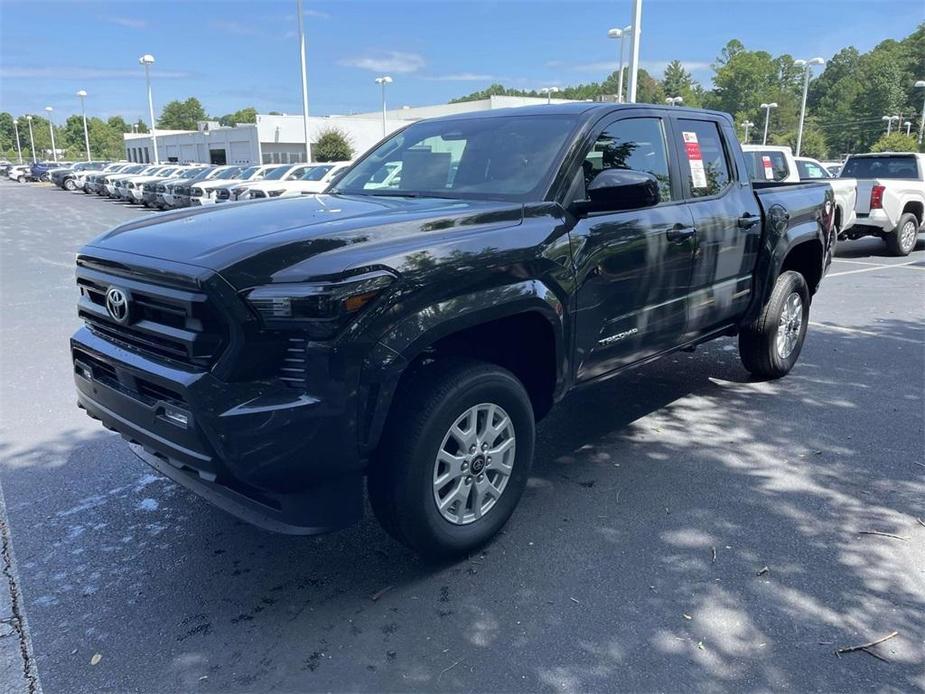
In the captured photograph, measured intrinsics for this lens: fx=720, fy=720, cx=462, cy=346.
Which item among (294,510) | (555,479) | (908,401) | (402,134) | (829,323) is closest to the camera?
(294,510)

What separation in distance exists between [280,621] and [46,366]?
14.4ft

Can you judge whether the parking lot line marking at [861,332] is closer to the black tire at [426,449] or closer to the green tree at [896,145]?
the black tire at [426,449]

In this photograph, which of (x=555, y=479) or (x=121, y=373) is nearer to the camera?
(x=121, y=373)

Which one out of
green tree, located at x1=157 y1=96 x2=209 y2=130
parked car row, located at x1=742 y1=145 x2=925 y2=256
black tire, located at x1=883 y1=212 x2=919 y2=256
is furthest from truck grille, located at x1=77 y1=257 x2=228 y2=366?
green tree, located at x1=157 y1=96 x2=209 y2=130

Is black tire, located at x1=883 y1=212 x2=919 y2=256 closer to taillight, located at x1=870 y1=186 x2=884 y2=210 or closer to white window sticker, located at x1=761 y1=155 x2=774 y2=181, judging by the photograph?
taillight, located at x1=870 y1=186 x2=884 y2=210

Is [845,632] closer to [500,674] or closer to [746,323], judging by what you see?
[500,674]

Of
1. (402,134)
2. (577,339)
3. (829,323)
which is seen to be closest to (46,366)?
(402,134)

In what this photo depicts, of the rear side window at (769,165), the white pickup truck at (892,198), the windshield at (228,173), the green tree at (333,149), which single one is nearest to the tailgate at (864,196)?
the white pickup truck at (892,198)

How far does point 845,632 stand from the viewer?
2814mm

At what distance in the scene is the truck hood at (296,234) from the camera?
259 centimetres

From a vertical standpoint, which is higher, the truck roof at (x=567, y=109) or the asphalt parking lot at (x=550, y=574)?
the truck roof at (x=567, y=109)

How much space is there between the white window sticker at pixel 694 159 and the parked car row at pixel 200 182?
6.62m

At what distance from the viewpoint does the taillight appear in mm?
13125

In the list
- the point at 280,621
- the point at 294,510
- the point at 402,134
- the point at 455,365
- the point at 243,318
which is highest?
the point at 402,134
